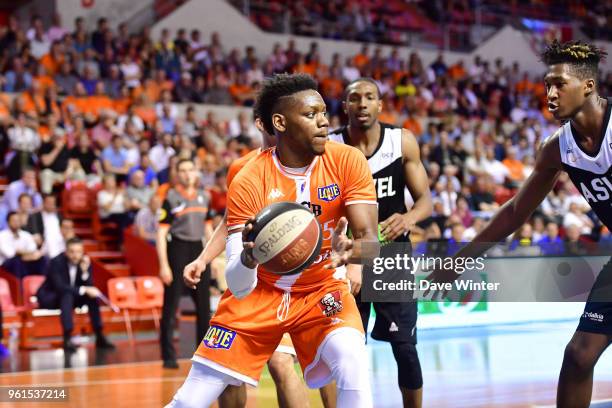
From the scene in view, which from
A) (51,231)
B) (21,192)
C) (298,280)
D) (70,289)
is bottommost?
(70,289)

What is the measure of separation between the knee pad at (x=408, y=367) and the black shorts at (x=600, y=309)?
1.53 m

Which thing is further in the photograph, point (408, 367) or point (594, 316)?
point (408, 367)

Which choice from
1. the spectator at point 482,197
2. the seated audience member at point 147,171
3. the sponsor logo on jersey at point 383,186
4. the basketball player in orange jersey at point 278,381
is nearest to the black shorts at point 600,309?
the basketball player in orange jersey at point 278,381

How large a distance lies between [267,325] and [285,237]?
0.61 m

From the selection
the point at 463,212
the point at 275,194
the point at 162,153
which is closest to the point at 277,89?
the point at 275,194

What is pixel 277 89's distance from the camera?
16.5 ft

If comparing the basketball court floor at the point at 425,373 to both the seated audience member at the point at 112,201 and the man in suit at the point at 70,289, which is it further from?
the seated audience member at the point at 112,201

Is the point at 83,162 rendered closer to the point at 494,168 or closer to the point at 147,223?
the point at 147,223

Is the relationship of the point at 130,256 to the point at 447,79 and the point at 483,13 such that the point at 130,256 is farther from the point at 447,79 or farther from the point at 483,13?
the point at 483,13

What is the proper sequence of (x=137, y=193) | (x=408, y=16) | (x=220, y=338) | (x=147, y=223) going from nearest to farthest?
(x=220, y=338)
(x=147, y=223)
(x=137, y=193)
(x=408, y=16)

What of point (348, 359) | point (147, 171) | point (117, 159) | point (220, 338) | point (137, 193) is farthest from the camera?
point (117, 159)

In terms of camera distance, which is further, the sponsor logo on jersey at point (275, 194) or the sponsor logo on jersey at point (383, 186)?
the sponsor logo on jersey at point (383, 186)

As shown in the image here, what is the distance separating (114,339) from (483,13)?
18325mm

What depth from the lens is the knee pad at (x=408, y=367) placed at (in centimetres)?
625
